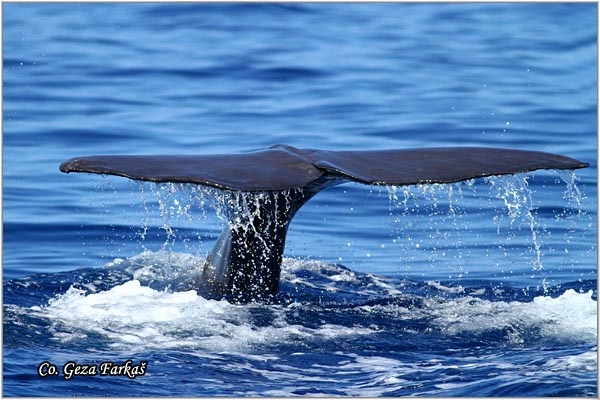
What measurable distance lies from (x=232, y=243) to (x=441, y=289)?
6.46 feet

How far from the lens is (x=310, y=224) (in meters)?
11.3

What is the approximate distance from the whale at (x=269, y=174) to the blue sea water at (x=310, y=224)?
146mm

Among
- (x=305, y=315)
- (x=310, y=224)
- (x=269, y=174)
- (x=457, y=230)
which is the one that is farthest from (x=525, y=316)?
(x=310, y=224)

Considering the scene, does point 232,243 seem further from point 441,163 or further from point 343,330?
point 441,163

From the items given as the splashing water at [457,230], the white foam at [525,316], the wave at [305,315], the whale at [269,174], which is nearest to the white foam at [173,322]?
the wave at [305,315]

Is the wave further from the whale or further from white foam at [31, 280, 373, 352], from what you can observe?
the whale

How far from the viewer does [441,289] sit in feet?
27.8

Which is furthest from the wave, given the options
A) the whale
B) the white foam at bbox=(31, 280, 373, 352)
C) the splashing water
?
the splashing water

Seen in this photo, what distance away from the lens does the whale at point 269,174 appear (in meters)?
6.18

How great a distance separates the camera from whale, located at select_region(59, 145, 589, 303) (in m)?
6.18

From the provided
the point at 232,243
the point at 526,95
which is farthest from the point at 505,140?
the point at 232,243

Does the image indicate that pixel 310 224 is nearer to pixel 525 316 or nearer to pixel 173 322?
pixel 525 316

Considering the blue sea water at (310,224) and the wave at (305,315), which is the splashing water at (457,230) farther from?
the wave at (305,315)

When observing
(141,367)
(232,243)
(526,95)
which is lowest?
(141,367)
